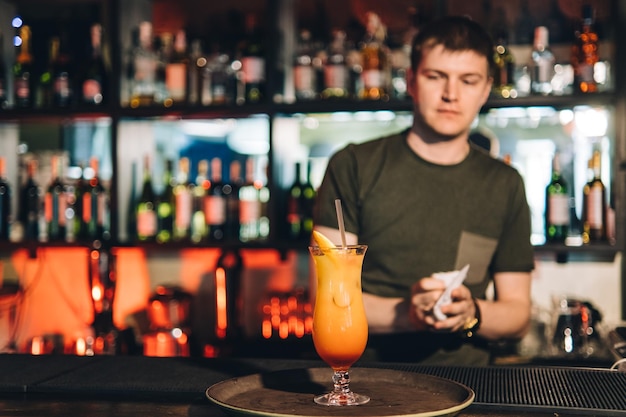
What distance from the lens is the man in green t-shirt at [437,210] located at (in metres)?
1.94

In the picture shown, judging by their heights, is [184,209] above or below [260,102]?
below

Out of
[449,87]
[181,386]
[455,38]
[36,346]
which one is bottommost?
[36,346]

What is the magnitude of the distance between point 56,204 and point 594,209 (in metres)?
2.00

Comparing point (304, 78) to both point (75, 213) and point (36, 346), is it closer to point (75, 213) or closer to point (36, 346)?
point (75, 213)

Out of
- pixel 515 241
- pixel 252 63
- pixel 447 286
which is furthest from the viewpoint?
pixel 252 63

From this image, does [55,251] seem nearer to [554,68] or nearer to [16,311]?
[16,311]

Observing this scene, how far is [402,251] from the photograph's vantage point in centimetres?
198

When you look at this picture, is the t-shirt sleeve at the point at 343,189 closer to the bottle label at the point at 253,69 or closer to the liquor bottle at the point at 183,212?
the bottle label at the point at 253,69

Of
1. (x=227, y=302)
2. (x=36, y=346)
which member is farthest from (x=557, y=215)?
(x=36, y=346)

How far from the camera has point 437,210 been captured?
2006 millimetres

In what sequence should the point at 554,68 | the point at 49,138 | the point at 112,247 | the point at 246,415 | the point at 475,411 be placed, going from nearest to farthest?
the point at 246,415
the point at 475,411
the point at 554,68
the point at 112,247
the point at 49,138

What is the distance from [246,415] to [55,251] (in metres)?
2.50

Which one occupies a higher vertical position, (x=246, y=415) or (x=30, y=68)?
(x=30, y=68)

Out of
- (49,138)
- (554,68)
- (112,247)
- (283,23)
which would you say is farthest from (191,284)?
(554,68)
